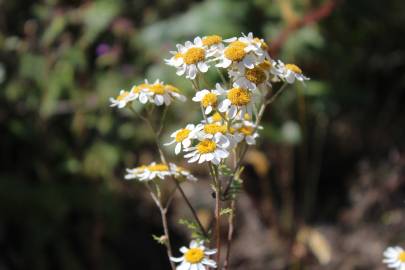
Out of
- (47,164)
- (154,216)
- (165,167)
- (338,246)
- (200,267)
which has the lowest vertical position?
(200,267)

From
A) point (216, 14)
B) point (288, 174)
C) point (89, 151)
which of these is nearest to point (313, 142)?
point (288, 174)

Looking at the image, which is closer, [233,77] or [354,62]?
[233,77]

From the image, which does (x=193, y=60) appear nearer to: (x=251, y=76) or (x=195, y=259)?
(x=251, y=76)

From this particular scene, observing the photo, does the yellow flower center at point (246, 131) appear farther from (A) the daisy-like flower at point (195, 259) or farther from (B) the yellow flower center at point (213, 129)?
(A) the daisy-like flower at point (195, 259)

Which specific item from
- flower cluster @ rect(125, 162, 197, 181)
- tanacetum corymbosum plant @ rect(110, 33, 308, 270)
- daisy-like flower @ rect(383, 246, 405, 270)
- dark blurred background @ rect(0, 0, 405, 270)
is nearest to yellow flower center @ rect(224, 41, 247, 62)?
tanacetum corymbosum plant @ rect(110, 33, 308, 270)

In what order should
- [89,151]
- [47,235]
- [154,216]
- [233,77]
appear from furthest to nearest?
[154,216] → [89,151] → [47,235] → [233,77]

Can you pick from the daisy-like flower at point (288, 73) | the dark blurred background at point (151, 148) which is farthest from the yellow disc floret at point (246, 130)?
the dark blurred background at point (151, 148)

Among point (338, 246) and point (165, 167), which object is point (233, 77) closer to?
point (165, 167)
